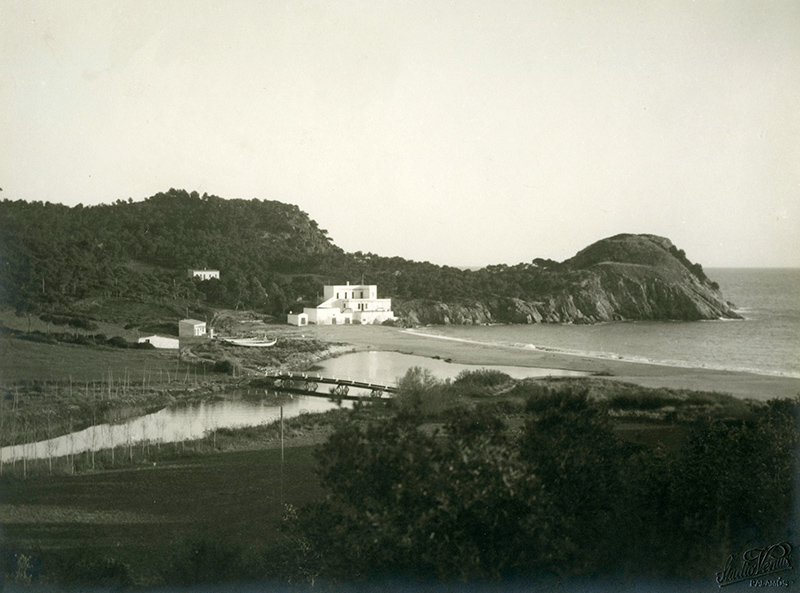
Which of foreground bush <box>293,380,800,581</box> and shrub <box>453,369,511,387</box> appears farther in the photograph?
shrub <box>453,369,511,387</box>

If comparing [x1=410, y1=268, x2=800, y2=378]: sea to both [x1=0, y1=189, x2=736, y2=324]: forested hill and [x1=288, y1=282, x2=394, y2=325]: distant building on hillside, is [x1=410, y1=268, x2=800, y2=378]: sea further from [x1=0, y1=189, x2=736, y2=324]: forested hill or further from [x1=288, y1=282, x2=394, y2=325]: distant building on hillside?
[x1=288, y1=282, x2=394, y2=325]: distant building on hillside

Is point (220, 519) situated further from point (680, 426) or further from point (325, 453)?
point (680, 426)

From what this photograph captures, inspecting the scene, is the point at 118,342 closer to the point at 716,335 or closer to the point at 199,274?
the point at 199,274

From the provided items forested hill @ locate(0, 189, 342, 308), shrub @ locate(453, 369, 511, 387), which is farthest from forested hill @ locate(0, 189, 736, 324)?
shrub @ locate(453, 369, 511, 387)

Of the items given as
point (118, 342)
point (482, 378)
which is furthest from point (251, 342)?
point (482, 378)

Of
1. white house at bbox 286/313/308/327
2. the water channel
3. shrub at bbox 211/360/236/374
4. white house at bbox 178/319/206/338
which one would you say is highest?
white house at bbox 286/313/308/327

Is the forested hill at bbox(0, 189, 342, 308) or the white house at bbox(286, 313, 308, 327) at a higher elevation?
the forested hill at bbox(0, 189, 342, 308)

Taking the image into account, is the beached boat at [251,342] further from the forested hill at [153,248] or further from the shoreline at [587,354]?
the shoreline at [587,354]
